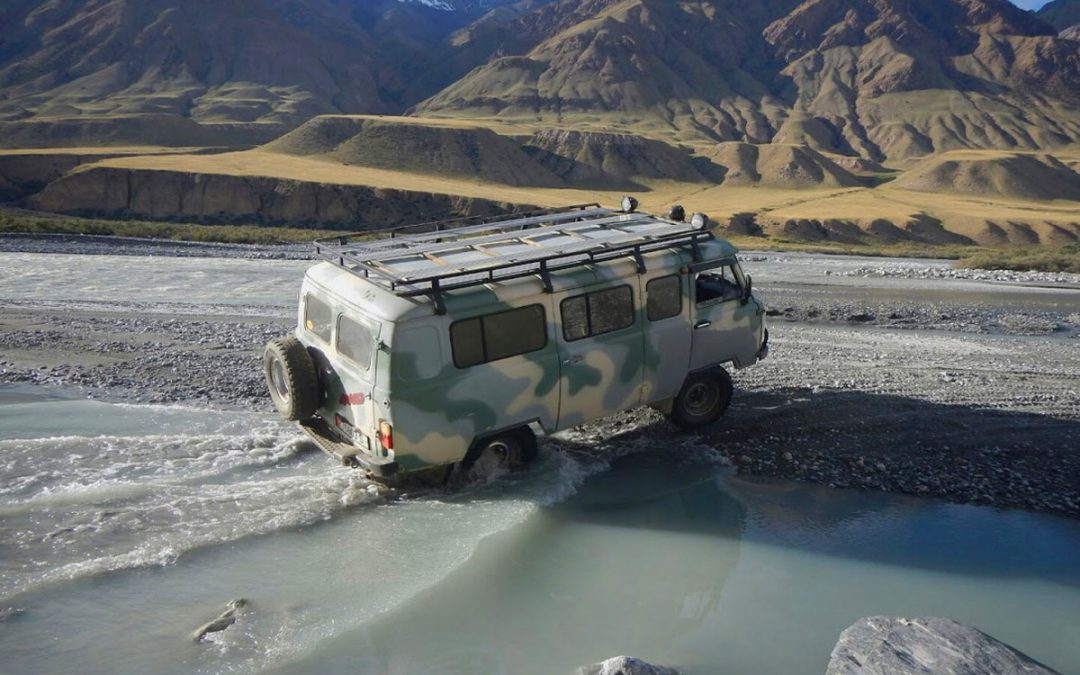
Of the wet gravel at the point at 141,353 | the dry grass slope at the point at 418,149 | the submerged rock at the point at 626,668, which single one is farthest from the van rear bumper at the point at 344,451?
the dry grass slope at the point at 418,149

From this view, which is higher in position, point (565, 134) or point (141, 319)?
point (565, 134)

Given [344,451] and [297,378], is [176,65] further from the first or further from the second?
[344,451]

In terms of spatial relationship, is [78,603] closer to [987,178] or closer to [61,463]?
[61,463]

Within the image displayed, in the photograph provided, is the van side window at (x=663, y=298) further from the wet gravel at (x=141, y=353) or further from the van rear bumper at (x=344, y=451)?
the wet gravel at (x=141, y=353)

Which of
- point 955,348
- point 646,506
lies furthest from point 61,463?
point 955,348

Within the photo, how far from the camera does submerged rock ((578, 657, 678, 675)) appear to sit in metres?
7.04

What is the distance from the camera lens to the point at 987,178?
8462 centimetres

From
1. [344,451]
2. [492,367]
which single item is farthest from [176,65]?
[492,367]

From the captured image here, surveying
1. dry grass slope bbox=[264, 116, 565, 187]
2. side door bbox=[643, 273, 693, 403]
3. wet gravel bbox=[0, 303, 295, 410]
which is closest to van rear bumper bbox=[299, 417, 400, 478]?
wet gravel bbox=[0, 303, 295, 410]

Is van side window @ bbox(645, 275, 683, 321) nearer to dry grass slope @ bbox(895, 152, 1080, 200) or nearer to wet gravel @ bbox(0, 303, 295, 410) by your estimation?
wet gravel @ bbox(0, 303, 295, 410)

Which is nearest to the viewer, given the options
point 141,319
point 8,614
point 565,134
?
point 8,614

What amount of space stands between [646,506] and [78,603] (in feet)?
A: 19.3

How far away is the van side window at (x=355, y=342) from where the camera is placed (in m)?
9.69

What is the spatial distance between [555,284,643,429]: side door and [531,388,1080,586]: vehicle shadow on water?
0.98m
